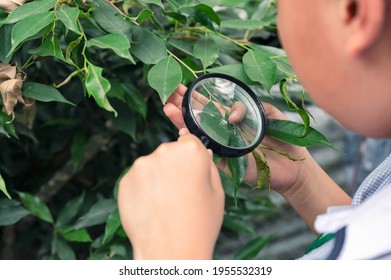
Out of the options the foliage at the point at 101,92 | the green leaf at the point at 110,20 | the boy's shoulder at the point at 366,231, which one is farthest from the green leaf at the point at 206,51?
the boy's shoulder at the point at 366,231

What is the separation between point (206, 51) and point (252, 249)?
20.1 inches

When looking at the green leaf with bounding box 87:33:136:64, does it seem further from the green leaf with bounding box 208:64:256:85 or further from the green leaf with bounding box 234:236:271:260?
the green leaf with bounding box 234:236:271:260

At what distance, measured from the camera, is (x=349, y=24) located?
634 millimetres

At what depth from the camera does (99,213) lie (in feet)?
4.02

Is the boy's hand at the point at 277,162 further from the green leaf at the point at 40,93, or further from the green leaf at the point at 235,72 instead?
the green leaf at the point at 40,93

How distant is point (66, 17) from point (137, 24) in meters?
0.13

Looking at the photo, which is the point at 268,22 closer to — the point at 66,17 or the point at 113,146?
the point at 66,17

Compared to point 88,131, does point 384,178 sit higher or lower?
higher

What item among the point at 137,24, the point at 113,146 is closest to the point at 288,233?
the point at 113,146

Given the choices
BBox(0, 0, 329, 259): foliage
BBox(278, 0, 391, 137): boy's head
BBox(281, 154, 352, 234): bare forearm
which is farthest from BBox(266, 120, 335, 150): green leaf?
BBox(278, 0, 391, 137): boy's head

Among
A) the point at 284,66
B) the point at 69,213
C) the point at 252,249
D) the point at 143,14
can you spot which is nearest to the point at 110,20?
the point at 143,14

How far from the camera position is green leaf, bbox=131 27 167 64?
929mm

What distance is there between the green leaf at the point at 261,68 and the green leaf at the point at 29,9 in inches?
10.8

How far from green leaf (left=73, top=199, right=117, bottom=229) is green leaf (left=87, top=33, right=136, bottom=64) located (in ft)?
1.38
